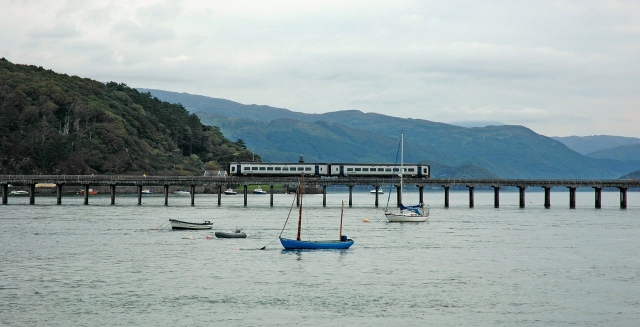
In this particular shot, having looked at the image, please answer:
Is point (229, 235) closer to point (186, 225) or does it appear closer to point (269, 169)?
point (186, 225)

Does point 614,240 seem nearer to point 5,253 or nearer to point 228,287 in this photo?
point 228,287

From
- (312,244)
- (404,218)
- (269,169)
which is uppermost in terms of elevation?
(269,169)

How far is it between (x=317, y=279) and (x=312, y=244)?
1843 centimetres

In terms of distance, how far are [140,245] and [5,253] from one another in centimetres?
1386

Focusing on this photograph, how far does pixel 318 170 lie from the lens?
164125 millimetres

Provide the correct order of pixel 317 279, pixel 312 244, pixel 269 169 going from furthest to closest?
pixel 269 169 → pixel 312 244 → pixel 317 279

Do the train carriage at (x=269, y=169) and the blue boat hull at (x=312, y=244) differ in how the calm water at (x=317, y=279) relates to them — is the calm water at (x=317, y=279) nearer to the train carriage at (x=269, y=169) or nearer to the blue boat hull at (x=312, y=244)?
the blue boat hull at (x=312, y=244)

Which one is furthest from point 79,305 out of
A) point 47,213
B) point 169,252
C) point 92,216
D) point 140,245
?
point 47,213

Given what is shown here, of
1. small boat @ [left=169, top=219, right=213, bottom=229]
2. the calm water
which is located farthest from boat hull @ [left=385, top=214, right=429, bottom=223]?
small boat @ [left=169, top=219, right=213, bottom=229]

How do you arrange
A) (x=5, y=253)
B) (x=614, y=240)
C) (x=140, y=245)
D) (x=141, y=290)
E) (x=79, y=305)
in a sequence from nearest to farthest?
(x=79, y=305) < (x=141, y=290) < (x=5, y=253) < (x=140, y=245) < (x=614, y=240)

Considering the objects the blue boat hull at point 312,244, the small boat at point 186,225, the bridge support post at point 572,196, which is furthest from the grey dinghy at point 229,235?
the bridge support post at point 572,196

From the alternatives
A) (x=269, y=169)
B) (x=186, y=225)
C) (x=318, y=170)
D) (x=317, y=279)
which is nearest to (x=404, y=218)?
(x=186, y=225)

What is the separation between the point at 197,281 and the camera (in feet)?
195

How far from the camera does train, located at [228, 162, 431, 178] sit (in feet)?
528
